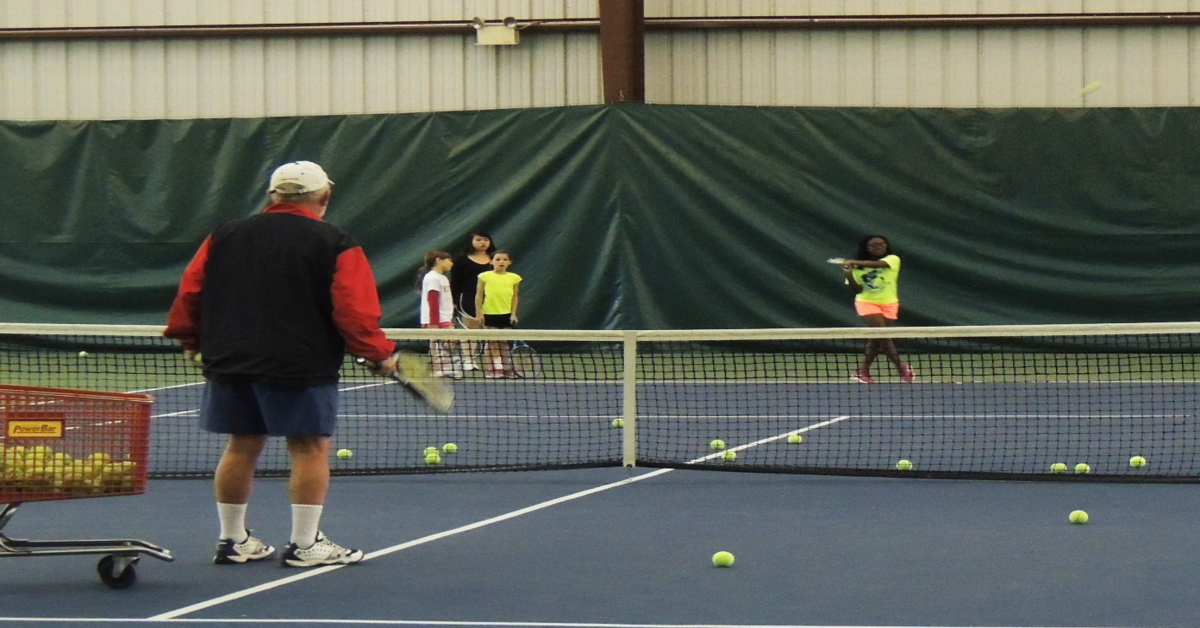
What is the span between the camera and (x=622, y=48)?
14.7 meters

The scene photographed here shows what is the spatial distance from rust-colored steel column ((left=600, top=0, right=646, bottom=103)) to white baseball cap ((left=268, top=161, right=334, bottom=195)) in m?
9.98

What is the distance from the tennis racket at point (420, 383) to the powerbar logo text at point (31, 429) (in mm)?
898

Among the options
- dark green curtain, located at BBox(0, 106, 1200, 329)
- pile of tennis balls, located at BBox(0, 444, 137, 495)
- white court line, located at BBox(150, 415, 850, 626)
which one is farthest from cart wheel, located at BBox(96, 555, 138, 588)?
dark green curtain, located at BBox(0, 106, 1200, 329)

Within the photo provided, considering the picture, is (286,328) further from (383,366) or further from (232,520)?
(232,520)

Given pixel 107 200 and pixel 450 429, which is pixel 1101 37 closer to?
pixel 450 429

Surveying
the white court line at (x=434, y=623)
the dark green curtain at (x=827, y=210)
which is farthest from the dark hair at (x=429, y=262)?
the white court line at (x=434, y=623)

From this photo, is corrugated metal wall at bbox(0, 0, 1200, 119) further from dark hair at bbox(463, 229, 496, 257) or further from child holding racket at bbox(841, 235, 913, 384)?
child holding racket at bbox(841, 235, 913, 384)

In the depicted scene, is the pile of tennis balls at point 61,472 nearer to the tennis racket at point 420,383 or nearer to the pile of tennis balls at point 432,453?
the tennis racket at point 420,383

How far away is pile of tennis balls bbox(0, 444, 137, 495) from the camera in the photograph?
454 cm

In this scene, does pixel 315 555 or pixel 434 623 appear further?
pixel 315 555

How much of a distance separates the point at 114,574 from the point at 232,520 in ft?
1.54

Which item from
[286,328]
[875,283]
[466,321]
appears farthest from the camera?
[466,321]

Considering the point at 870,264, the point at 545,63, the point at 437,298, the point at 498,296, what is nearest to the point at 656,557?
the point at 870,264

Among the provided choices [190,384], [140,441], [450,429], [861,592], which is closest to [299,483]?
[140,441]
